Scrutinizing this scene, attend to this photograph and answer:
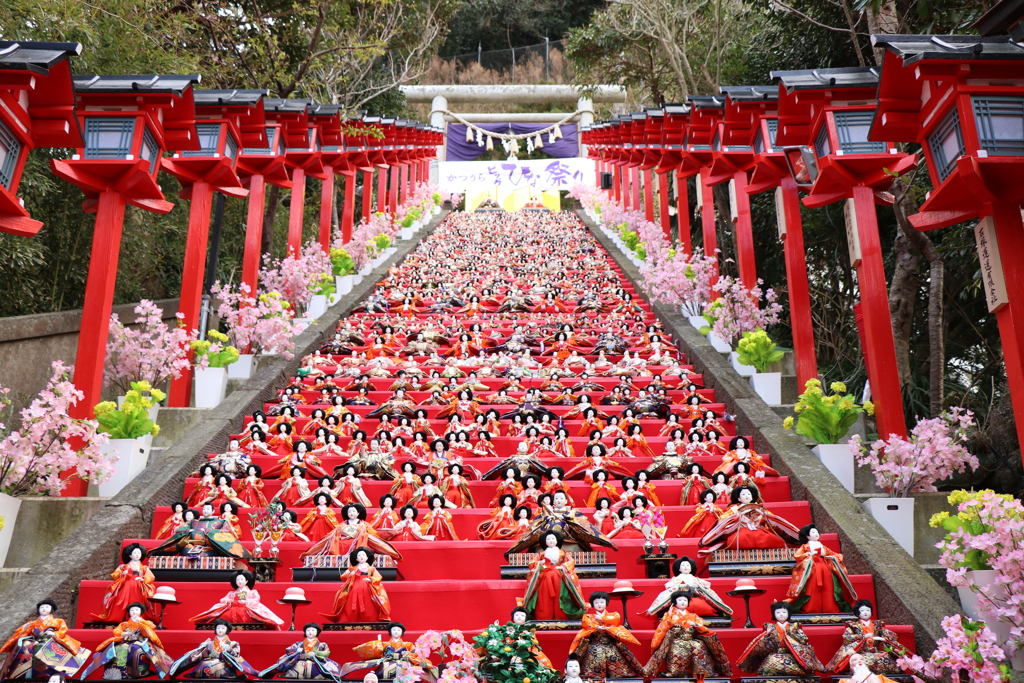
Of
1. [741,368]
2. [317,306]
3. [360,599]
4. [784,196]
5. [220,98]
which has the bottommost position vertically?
[360,599]

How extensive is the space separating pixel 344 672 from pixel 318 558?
1155mm

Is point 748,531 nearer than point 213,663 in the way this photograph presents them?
No

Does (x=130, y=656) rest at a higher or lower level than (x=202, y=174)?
lower

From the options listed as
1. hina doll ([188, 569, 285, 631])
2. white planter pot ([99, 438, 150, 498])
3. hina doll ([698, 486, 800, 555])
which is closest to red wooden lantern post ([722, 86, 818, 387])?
hina doll ([698, 486, 800, 555])

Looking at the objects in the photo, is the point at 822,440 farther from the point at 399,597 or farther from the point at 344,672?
the point at 344,672

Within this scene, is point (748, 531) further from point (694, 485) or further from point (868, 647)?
point (868, 647)

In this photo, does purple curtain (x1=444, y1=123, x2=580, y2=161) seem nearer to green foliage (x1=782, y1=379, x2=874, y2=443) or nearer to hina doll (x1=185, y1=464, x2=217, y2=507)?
green foliage (x1=782, y1=379, x2=874, y2=443)

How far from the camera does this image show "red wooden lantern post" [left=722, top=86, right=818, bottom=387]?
8.05 meters

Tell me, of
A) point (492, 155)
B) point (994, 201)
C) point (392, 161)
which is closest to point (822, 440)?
Result: point (994, 201)

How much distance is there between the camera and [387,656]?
4.33 metres

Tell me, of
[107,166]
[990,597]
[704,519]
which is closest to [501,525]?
[704,519]

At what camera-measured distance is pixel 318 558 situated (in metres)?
5.42

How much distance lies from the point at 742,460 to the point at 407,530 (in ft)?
8.30

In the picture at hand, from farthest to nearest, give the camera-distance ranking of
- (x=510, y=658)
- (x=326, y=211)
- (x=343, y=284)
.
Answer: (x=326, y=211) < (x=343, y=284) < (x=510, y=658)
